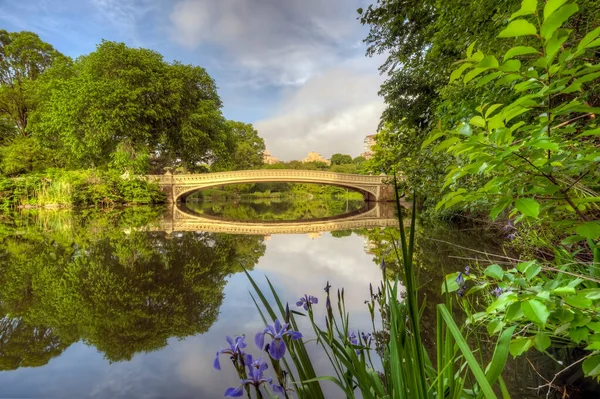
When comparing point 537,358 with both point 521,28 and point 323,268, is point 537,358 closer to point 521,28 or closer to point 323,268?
point 521,28

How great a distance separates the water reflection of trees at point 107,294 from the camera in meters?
1.74

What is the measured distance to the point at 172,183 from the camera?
644 inches

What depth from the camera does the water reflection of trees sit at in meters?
1.74

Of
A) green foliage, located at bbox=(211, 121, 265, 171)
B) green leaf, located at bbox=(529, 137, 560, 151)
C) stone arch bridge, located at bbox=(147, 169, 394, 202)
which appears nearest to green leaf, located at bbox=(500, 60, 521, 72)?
green leaf, located at bbox=(529, 137, 560, 151)

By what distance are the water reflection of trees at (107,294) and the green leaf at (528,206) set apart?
3.04 feet

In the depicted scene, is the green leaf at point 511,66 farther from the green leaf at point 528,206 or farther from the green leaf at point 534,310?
the green leaf at point 534,310

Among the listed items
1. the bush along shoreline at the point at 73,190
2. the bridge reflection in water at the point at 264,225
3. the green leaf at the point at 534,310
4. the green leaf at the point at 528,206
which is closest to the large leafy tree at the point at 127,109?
the bush along shoreline at the point at 73,190

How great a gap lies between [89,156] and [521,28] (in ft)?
57.9

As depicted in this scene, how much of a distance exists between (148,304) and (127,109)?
14291 millimetres

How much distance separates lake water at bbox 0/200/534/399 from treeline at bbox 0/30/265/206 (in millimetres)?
11305

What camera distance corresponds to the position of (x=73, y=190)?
42.0ft

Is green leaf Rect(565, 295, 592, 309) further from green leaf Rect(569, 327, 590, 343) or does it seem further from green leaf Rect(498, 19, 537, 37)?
green leaf Rect(498, 19, 537, 37)

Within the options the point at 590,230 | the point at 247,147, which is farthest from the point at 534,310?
the point at 247,147

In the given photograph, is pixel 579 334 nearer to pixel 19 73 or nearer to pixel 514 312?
pixel 514 312
